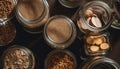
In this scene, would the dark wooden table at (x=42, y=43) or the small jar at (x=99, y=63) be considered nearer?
the small jar at (x=99, y=63)

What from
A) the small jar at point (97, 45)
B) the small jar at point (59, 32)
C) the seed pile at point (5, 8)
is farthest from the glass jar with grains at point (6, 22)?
the small jar at point (97, 45)

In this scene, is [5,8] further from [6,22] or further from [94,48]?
[94,48]

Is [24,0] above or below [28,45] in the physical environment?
above

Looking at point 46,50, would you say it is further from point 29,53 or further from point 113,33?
point 113,33

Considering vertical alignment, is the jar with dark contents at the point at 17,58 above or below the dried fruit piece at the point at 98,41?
below

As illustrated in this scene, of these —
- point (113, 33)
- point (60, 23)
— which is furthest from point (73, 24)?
point (113, 33)

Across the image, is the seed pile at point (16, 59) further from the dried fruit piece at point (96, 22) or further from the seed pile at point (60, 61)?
the dried fruit piece at point (96, 22)
